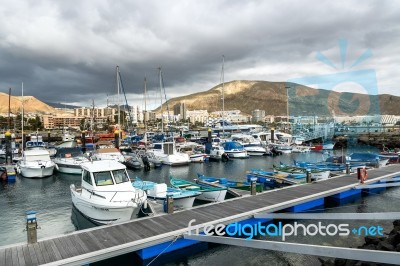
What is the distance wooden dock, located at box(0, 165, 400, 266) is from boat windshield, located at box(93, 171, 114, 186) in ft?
11.5

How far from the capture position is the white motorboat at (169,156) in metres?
44.0

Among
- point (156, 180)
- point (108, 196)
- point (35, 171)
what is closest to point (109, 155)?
point (35, 171)

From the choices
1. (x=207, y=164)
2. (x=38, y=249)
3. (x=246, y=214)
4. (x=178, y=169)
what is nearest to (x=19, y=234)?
(x=38, y=249)

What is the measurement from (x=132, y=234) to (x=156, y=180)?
2226 centimetres

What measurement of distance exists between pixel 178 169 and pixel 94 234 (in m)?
29.3

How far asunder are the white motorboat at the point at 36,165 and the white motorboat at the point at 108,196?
21.1m

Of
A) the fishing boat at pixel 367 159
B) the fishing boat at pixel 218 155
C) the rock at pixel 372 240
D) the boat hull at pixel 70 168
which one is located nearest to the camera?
the rock at pixel 372 240

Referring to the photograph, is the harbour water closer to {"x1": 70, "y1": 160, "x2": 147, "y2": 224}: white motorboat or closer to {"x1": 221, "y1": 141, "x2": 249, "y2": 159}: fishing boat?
{"x1": 70, "y1": 160, "x2": 147, "y2": 224}: white motorboat

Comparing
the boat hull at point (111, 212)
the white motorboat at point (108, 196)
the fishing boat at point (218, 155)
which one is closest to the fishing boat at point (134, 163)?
the fishing boat at point (218, 155)

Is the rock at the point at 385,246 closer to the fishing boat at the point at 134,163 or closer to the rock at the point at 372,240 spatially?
the rock at the point at 372,240

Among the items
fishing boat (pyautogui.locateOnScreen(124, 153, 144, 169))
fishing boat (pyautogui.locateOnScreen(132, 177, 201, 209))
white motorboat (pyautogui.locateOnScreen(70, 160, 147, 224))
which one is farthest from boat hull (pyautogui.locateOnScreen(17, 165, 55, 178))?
fishing boat (pyautogui.locateOnScreen(132, 177, 201, 209))

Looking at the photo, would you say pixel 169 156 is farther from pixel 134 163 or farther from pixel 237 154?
pixel 237 154

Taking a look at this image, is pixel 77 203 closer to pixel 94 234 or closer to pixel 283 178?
pixel 94 234

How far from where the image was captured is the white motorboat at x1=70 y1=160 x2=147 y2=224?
15.3 m
